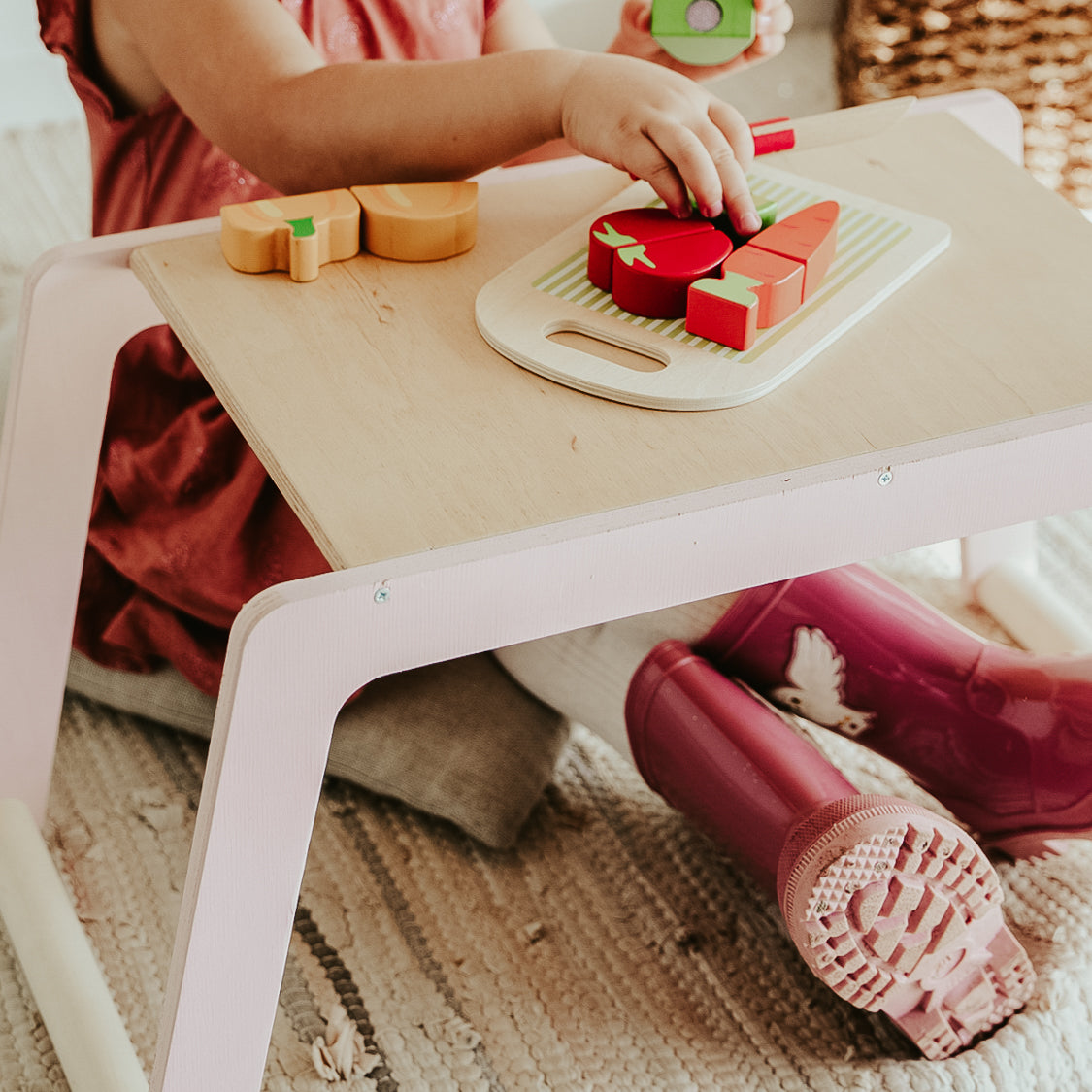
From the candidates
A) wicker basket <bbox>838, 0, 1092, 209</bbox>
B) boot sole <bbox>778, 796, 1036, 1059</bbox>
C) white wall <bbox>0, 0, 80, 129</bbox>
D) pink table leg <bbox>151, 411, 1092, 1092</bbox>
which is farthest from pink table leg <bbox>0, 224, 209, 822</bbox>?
wicker basket <bbox>838, 0, 1092, 209</bbox>

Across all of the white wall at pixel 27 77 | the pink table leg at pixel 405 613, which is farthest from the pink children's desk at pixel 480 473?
the white wall at pixel 27 77

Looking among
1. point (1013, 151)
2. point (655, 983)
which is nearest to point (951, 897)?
point (655, 983)

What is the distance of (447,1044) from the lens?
26.7 inches

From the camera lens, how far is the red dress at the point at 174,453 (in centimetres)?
76

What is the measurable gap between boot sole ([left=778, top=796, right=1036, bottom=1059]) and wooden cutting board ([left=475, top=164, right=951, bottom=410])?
0.67ft

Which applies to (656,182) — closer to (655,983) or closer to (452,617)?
(452,617)

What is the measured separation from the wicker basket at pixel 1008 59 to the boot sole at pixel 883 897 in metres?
1.06

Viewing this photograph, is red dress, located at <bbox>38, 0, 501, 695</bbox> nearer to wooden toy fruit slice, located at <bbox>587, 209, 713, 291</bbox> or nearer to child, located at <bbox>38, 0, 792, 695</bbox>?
child, located at <bbox>38, 0, 792, 695</bbox>

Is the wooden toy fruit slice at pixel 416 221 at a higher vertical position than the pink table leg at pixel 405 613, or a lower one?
higher

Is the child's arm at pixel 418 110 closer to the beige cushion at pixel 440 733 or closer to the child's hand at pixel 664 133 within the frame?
the child's hand at pixel 664 133

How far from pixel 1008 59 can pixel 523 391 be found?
112 centimetres

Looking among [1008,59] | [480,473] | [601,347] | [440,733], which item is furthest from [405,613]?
[1008,59]

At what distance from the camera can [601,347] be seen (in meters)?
0.55

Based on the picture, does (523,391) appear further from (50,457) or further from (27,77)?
(27,77)
